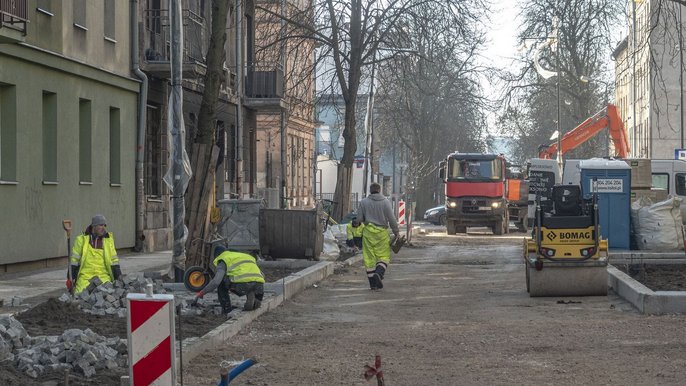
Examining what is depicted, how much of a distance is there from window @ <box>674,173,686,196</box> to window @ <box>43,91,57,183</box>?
71.3ft

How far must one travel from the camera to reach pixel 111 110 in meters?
29.2

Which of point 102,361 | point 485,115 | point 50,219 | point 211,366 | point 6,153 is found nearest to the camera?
point 102,361

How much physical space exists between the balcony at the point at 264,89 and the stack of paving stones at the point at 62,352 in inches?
1228

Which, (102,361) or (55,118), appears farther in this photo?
(55,118)

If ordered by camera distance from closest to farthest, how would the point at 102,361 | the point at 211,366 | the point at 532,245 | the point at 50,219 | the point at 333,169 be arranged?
the point at 102,361, the point at 211,366, the point at 532,245, the point at 50,219, the point at 333,169

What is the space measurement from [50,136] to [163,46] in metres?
7.40

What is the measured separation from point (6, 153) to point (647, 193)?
15264 millimetres

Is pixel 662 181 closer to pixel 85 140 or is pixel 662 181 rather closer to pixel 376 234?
pixel 85 140

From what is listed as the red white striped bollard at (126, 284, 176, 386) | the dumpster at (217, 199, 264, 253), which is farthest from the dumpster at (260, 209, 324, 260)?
the red white striped bollard at (126, 284, 176, 386)

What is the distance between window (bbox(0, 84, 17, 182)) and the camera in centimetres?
2230

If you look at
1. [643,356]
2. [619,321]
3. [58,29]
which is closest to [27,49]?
[58,29]

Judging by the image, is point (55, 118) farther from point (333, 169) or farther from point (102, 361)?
point (333, 169)

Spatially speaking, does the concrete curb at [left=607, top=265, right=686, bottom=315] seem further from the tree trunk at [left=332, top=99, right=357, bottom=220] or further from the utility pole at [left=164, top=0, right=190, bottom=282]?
the tree trunk at [left=332, top=99, right=357, bottom=220]

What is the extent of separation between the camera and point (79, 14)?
26328mm
